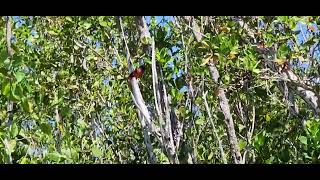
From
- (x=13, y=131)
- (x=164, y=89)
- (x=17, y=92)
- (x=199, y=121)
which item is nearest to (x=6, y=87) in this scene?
(x=17, y=92)

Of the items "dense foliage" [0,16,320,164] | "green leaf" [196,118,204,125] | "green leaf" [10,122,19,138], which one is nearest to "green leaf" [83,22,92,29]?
"dense foliage" [0,16,320,164]

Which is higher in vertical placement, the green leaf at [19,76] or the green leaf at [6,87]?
the green leaf at [19,76]

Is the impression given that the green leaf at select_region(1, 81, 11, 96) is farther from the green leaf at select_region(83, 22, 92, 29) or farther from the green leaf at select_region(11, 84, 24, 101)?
the green leaf at select_region(83, 22, 92, 29)

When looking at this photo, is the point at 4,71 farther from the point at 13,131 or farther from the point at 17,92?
the point at 13,131

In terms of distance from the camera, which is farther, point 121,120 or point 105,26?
point 121,120

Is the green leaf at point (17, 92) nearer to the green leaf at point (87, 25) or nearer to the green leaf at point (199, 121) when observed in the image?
the green leaf at point (199, 121)

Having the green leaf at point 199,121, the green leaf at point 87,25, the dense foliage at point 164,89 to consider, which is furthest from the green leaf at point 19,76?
the green leaf at point 87,25

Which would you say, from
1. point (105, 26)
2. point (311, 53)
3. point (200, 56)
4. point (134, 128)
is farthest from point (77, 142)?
point (311, 53)

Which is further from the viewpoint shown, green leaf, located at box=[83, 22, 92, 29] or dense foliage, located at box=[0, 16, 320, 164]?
green leaf, located at box=[83, 22, 92, 29]

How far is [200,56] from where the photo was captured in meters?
2.89

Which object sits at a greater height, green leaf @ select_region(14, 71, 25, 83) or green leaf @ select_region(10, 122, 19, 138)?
green leaf @ select_region(14, 71, 25, 83)

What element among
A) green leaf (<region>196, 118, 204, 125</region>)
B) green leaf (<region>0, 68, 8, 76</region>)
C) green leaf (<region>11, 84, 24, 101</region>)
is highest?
green leaf (<region>196, 118, 204, 125</region>)
